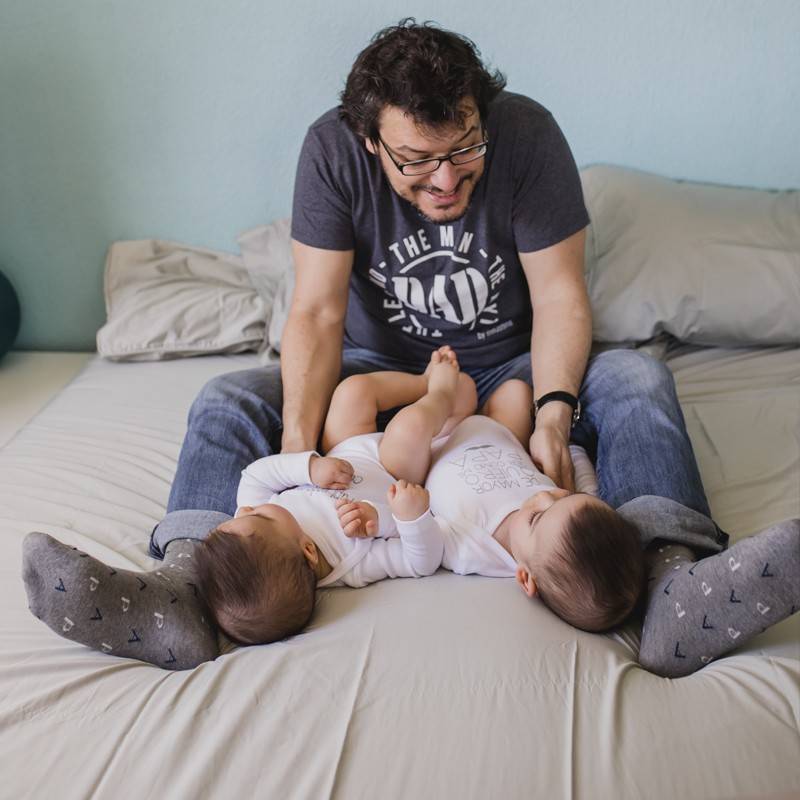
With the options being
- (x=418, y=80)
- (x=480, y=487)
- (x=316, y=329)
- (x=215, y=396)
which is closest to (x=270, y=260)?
(x=316, y=329)

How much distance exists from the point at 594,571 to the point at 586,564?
0.01 metres

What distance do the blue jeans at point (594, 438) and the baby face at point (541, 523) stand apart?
0.46 ft

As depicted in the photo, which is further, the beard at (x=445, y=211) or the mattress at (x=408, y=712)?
the beard at (x=445, y=211)

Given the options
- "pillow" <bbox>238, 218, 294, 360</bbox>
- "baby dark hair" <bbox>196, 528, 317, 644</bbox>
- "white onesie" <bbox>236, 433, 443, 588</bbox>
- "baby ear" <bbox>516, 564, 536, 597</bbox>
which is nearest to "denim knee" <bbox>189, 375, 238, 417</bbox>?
"white onesie" <bbox>236, 433, 443, 588</bbox>

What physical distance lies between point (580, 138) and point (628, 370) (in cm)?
82

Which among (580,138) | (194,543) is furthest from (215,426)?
(580,138)

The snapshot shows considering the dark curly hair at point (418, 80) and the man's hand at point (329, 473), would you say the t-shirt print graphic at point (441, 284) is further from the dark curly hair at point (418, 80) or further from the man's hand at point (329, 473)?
the man's hand at point (329, 473)

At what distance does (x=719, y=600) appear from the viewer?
113 cm

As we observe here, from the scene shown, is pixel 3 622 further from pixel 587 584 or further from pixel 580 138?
pixel 580 138

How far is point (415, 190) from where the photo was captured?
148 cm

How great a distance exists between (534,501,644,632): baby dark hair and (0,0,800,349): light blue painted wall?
4.15 ft

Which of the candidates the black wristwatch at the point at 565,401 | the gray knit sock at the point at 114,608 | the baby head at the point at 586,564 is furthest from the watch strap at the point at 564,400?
the gray knit sock at the point at 114,608

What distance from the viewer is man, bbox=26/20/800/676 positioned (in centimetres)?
136

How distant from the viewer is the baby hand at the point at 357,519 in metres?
1.31
